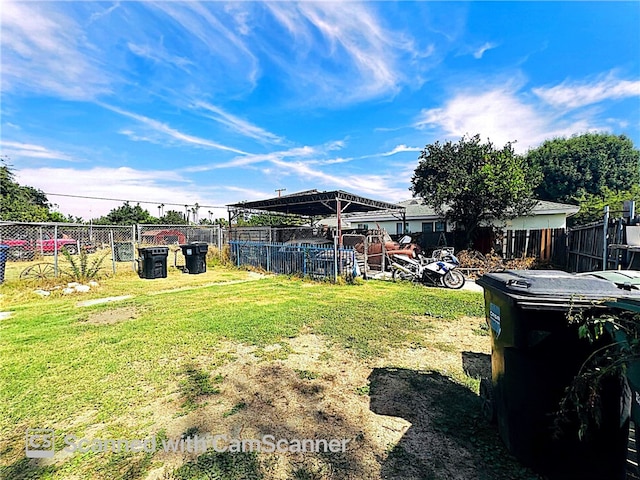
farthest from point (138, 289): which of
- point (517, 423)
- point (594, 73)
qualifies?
point (594, 73)

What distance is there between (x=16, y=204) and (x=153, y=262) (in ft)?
73.5

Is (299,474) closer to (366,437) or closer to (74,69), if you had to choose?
(366,437)

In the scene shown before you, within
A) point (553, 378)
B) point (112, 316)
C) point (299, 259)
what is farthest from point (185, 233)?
point (553, 378)

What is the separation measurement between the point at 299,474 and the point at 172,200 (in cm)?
3610

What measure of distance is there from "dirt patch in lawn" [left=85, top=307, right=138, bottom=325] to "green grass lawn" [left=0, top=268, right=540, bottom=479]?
0.8 inches

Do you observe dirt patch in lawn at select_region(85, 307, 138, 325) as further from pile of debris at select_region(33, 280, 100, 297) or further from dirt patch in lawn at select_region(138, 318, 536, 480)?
dirt patch in lawn at select_region(138, 318, 536, 480)

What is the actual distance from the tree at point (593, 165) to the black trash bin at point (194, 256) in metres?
26.8

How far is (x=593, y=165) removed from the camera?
23531 mm

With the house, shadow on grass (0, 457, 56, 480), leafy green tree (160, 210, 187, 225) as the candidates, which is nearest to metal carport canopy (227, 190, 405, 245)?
the house

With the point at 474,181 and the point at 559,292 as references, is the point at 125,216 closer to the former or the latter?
the point at 474,181

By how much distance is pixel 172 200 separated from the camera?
33.3 meters

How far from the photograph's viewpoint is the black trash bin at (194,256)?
1184 centimetres

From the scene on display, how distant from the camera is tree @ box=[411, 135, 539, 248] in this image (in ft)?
43.5

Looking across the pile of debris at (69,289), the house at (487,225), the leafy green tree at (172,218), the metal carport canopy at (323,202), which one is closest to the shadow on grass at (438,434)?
the metal carport canopy at (323,202)
